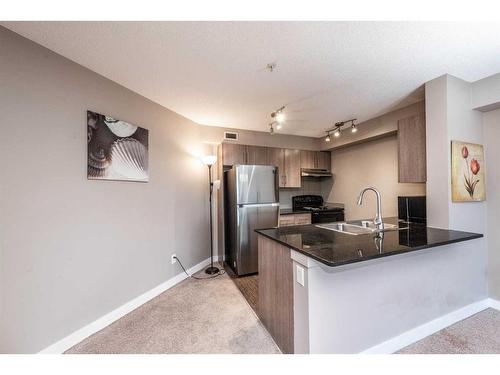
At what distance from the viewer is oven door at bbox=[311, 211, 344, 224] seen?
392cm

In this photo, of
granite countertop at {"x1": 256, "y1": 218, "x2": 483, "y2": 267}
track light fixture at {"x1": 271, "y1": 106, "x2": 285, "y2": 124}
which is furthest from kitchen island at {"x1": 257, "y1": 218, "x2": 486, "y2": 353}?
track light fixture at {"x1": 271, "y1": 106, "x2": 285, "y2": 124}

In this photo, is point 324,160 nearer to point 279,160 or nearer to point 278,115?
point 279,160

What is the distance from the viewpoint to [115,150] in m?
2.08

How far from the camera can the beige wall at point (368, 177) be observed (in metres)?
3.23

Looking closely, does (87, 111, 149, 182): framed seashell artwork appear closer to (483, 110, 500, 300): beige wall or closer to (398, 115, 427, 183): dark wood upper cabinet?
(398, 115, 427, 183): dark wood upper cabinet

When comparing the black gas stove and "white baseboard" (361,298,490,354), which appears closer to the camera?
"white baseboard" (361,298,490,354)

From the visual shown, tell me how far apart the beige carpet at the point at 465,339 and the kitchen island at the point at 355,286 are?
0.13 metres

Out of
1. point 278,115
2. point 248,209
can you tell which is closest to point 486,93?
point 278,115

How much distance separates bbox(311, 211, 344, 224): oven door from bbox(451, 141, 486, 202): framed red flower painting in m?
A: 2.09

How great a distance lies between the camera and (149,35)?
1.43 m

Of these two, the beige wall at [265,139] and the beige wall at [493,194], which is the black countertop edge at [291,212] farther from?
the beige wall at [493,194]

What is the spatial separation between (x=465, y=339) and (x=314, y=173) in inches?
122
